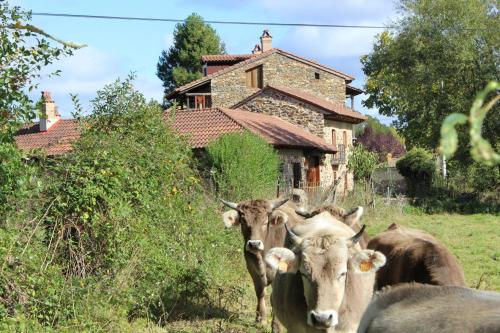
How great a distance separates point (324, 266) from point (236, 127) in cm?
2643

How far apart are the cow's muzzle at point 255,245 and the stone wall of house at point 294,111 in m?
29.3

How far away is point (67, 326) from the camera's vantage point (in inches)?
304

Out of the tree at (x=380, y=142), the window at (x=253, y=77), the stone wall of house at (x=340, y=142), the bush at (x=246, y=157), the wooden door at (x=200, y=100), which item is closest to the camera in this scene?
the bush at (x=246, y=157)

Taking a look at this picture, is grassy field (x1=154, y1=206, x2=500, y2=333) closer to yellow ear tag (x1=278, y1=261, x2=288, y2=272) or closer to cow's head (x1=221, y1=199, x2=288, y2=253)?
cow's head (x1=221, y1=199, x2=288, y2=253)

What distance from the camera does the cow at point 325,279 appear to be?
6104mm

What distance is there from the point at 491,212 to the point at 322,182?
12466 millimetres

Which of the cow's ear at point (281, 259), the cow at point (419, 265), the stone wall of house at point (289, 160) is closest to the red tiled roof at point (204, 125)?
the stone wall of house at point (289, 160)

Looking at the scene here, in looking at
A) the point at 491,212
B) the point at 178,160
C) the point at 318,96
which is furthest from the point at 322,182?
the point at 178,160

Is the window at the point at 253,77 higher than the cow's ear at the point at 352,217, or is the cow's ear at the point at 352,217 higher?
the window at the point at 253,77

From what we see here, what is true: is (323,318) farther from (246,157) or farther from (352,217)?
(246,157)

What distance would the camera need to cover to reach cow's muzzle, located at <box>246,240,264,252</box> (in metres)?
10.1

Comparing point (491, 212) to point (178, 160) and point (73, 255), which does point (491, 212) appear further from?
point (73, 255)

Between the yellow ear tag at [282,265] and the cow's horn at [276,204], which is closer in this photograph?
the yellow ear tag at [282,265]

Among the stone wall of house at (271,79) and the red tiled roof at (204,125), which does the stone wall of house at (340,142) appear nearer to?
the stone wall of house at (271,79)
